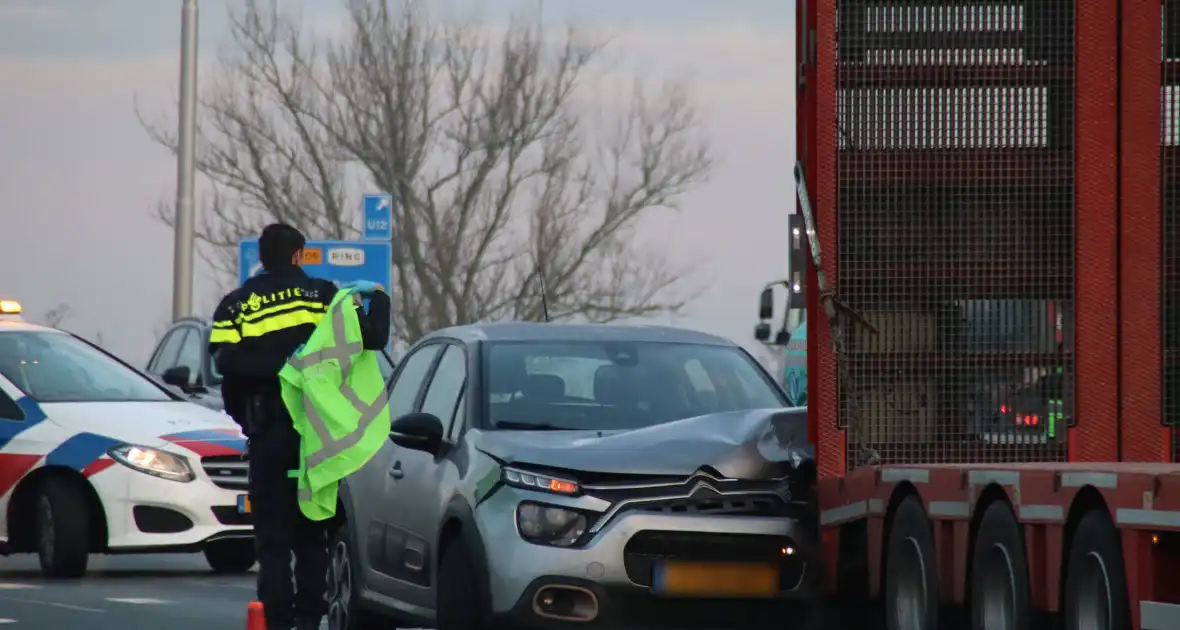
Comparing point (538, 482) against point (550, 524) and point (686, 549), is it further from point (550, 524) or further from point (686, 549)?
point (686, 549)

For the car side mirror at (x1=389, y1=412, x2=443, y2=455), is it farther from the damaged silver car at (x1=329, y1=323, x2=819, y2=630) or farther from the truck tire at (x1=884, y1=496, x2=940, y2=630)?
the truck tire at (x1=884, y1=496, x2=940, y2=630)

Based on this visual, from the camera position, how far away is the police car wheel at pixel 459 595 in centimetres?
973

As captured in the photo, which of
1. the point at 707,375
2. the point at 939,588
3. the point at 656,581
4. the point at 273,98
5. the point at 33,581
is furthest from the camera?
the point at 273,98

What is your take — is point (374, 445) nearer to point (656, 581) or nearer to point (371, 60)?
point (656, 581)

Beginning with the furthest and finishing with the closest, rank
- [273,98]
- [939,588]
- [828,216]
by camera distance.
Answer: [273,98], [828,216], [939,588]

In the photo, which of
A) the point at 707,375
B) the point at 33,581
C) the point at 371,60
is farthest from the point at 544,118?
the point at 707,375

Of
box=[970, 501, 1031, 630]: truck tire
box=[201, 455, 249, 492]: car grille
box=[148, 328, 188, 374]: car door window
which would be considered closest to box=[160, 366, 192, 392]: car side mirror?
box=[201, 455, 249, 492]: car grille

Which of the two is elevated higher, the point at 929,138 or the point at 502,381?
the point at 929,138

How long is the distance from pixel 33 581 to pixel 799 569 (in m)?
6.89

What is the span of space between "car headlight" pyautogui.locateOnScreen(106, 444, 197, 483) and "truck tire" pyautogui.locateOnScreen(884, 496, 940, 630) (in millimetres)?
7151

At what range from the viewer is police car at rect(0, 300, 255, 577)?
608 inches

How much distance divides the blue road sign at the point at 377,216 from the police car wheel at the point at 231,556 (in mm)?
10141

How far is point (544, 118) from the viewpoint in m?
46.6

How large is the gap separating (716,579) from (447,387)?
1.91m
